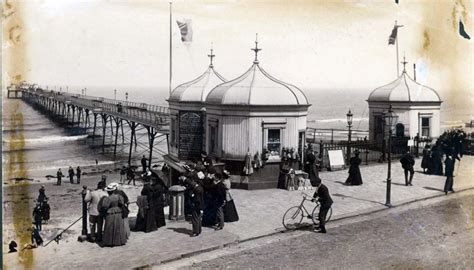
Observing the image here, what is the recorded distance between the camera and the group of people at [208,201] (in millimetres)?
12562

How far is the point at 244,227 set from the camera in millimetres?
13539

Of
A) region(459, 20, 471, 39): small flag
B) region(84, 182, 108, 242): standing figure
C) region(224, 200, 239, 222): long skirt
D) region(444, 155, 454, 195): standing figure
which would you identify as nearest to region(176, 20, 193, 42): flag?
region(224, 200, 239, 222): long skirt

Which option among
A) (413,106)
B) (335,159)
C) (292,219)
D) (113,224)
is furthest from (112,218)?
(413,106)

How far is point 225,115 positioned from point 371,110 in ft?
47.5

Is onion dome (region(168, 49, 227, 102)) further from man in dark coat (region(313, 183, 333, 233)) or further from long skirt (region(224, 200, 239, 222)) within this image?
man in dark coat (region(313, 183, 333, 233))

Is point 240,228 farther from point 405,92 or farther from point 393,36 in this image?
point 405,92

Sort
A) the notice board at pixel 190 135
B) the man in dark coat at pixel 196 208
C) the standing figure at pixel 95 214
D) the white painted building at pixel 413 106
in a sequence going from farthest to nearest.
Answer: the white painted building at pixel 413 106
the notice board at pixel 190 135
the man in dark coat at pixel 196 208
the standing figure at pixel 95 214

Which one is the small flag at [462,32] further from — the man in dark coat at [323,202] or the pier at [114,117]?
the pier at [114,117]

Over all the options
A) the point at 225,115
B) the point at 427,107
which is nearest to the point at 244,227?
the point at 225,115

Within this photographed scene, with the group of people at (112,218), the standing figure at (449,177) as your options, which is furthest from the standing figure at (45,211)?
the standing figure at (449,177)

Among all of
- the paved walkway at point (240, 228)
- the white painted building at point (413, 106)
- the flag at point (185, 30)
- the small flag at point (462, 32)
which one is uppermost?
the flag at point (185, 30)

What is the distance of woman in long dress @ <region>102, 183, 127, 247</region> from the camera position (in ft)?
38.2

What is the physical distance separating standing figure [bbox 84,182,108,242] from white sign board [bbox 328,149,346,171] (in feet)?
43.7

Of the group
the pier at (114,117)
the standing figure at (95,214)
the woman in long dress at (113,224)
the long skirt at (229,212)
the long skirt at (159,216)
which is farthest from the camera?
the pier at (114,117)
